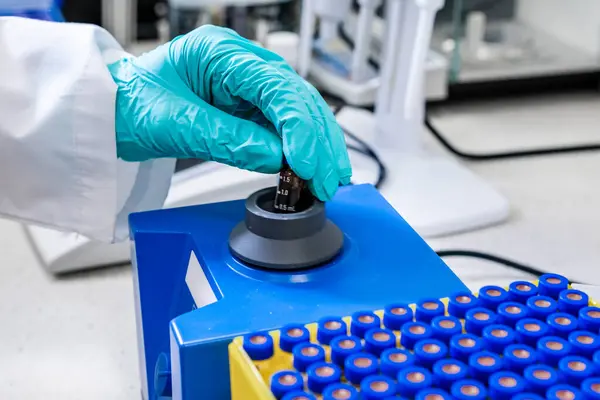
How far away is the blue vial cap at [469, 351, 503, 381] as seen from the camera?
1.17 feet

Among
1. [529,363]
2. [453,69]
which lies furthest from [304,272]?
[453,69]

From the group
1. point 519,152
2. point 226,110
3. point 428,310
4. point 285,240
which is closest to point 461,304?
point 428,310

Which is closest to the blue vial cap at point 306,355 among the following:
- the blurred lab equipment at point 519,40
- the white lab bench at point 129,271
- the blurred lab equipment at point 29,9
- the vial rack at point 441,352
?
the vial rack at point 441,352

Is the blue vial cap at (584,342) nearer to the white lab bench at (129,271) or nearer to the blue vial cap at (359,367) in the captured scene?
the blue vial cap at (359,367)

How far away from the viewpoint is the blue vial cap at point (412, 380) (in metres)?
0.35

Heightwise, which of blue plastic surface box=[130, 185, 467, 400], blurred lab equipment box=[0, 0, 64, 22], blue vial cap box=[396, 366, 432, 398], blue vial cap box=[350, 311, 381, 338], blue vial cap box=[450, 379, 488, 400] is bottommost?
blue plastic surface box=[130, 185, 467, 400]

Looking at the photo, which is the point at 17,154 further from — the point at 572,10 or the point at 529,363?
the point at 572,10

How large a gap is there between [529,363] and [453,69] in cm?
83

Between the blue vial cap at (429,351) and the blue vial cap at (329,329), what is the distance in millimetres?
41

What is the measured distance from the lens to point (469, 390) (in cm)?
35

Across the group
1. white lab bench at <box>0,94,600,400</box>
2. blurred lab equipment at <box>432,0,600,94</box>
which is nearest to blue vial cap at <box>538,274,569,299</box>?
white lab bench at <box>0,94,600,400</box>

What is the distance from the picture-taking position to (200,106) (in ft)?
1.82

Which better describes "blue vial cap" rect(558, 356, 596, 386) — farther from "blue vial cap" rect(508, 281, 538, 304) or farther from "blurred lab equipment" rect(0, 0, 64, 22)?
"blurred lab equipment" rect(0, 0, 64, 22)

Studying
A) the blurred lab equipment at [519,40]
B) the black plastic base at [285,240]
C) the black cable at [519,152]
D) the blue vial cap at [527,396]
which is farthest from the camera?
the blurred lab equipment at [519,40]
